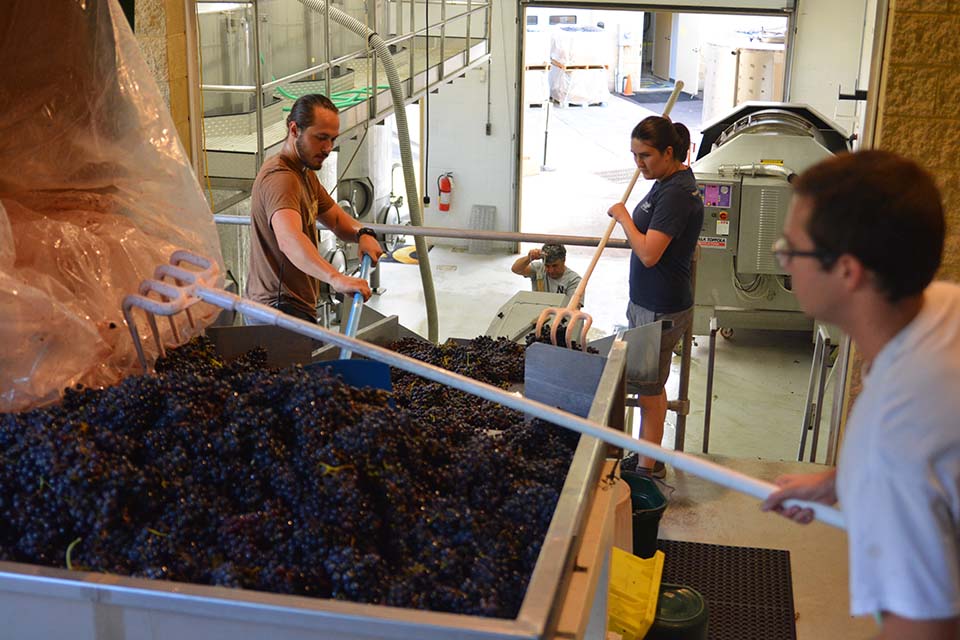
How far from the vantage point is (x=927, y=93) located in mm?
3279

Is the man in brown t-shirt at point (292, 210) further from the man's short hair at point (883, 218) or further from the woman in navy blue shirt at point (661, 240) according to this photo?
the man's short hair at point (883, 218)

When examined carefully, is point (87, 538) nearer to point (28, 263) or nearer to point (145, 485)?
point (145, 485)

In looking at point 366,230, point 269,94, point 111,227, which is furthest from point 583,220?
point 111,227

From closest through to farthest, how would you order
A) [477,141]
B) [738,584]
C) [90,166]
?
[90,166] → [738,584] → [477,141]

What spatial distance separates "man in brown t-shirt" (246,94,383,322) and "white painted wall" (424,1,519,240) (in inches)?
325

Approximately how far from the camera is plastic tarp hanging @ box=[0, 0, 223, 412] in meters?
2.49

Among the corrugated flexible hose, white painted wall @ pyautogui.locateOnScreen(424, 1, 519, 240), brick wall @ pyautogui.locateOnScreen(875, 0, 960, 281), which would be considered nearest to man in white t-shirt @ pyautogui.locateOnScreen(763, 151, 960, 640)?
brick wall @ pyautogui.locateOnScreen(875, 0, 960, 281)

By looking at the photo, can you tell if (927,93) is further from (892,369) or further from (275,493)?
(275,493)

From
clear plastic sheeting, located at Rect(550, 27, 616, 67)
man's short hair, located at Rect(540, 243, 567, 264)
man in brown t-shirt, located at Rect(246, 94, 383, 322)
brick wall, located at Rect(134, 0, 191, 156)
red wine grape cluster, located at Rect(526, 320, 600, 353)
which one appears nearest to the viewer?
red wine grape cluster, located at Rect(526, 320, 600, 353)

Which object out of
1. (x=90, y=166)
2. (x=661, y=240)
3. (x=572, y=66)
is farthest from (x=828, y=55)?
(x=90, y=166)

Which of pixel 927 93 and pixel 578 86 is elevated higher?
pixel 927 93

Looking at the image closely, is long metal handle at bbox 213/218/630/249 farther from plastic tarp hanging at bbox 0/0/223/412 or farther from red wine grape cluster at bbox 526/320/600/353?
plastic tarp hanging at bbox 0/0/223/412

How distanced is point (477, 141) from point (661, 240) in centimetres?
816

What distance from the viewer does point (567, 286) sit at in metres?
5.72
